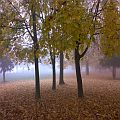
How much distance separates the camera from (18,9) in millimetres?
17250

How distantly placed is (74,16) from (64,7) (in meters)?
0.71

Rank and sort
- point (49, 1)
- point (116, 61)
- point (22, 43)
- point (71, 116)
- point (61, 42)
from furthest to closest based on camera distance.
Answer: point (116, 61)
point (22, 43)
point (49, 1)
point (61, 42)
point (71, 116)

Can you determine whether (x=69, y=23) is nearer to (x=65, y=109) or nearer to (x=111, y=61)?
(x=65, y=109)

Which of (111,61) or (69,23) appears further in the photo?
(111,61)

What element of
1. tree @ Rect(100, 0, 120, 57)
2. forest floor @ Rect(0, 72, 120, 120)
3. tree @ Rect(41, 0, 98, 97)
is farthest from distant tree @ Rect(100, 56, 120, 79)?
tree @ Rect(41, 0, 98, 97)

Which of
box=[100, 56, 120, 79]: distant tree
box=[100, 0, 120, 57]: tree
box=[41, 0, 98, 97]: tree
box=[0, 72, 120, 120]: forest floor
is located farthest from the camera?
box=[100, 56, 120, 79]: distant tree

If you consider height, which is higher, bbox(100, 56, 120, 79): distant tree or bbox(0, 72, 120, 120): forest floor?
bbox(100, 56, 120, 79): distant tree

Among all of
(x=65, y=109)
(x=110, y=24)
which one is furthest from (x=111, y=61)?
(x=65, y=109)

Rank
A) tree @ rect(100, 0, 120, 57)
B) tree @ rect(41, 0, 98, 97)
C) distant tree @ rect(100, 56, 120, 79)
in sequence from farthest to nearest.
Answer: distant tree @ rect(100, 56, 120, 79)
tree @ rect(100, 0, 120, 57)
tree @ rect(41, 0, 98, 97)

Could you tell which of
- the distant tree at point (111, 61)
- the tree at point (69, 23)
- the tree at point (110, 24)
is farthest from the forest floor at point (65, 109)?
the distant tree at point (111, 61)

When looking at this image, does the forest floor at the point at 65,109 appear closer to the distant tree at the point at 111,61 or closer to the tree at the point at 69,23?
the tree at the point at 69,23

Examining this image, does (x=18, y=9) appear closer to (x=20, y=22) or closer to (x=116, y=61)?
(x=20, y=22)

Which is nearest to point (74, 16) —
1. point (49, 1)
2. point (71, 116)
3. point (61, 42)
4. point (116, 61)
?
point (61, 42)

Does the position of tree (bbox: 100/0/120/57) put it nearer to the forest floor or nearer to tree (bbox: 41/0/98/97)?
tree (bbox: 41/0/98/97)
